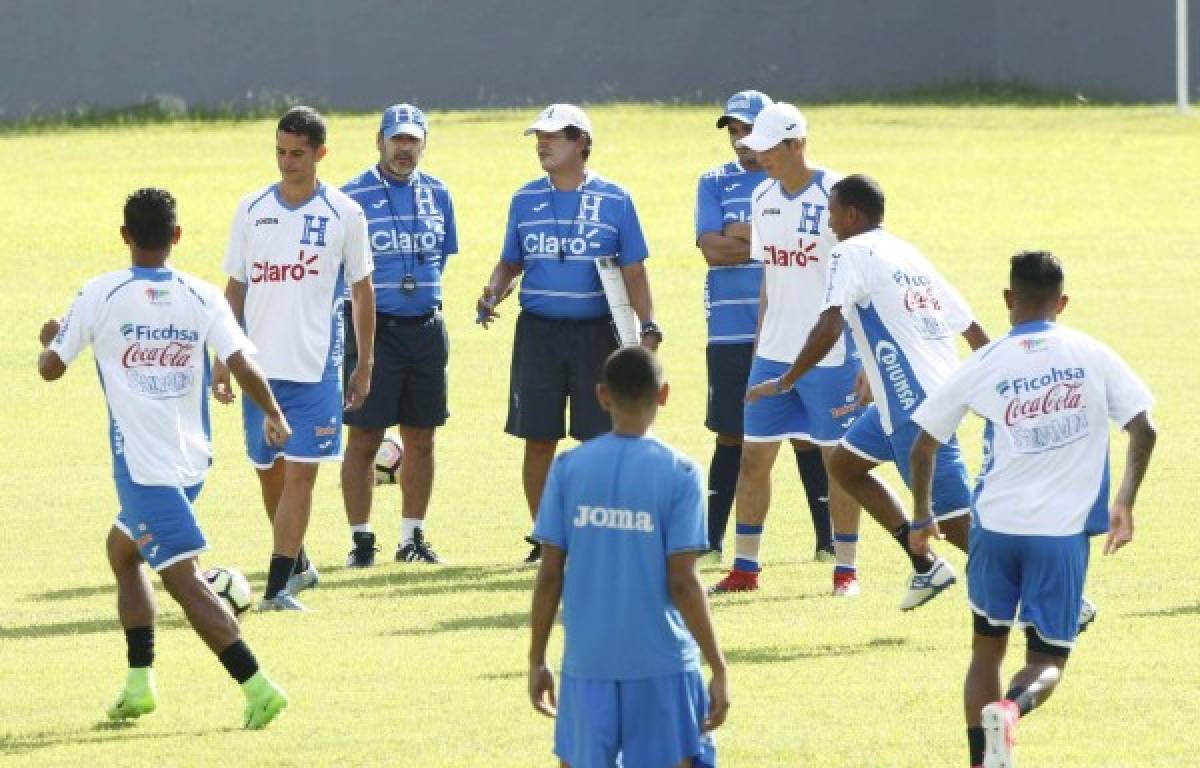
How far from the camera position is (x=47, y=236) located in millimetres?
29891

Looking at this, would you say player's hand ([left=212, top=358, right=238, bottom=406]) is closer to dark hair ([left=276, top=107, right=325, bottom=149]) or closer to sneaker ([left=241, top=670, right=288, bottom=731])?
dark hair ([left=276, top=107, right=325, bottom=149])

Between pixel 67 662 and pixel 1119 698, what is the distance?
424 cm

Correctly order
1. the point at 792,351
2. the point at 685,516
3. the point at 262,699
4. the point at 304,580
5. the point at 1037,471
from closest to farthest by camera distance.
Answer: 1. the point at 685,516
2. the point at 1037,471
3. the point at 262,699
4. the point at 792,351
5. the point at 304,580

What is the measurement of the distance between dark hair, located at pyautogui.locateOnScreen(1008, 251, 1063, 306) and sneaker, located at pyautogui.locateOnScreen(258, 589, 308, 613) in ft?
15.1

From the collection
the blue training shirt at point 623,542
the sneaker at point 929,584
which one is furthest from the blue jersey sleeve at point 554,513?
the sneaker at point 929,584

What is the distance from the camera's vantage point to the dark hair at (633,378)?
6719 mm

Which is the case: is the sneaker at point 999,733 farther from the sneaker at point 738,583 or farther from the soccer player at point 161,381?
the sneaker at point 738,583

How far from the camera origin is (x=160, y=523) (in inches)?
356

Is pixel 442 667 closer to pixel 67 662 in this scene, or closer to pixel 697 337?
pixel 67 662

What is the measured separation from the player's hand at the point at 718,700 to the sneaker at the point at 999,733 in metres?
1.23

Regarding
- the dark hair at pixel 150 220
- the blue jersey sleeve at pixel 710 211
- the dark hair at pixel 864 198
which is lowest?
the blue jersey sleeve at pixel 710 211

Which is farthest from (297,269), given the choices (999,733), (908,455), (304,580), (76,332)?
(999,733)

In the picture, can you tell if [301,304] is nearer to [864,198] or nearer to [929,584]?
[864,198]

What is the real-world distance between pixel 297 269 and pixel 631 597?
539cm
